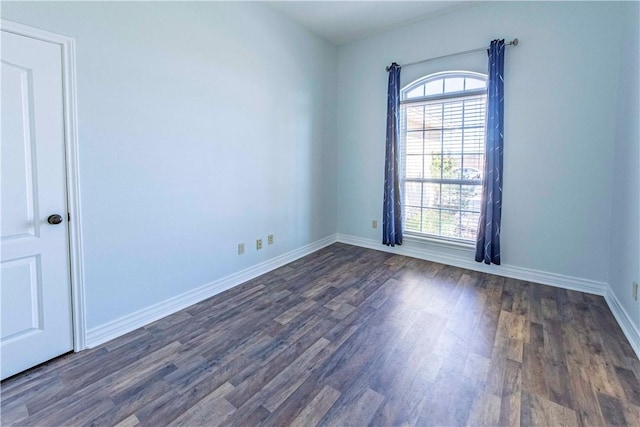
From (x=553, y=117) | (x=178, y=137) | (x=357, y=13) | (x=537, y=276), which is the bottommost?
(x=537, y=276)

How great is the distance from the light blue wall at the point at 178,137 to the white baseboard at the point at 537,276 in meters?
1.51

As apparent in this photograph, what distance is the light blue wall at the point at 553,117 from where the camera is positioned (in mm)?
2898

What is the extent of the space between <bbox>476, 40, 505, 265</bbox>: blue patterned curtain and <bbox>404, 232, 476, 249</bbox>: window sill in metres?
0.25

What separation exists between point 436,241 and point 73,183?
3752 millimetres

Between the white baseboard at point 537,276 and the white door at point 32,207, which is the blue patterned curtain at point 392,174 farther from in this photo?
the white door at point 32,207

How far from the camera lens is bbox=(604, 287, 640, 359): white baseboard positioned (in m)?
2.11

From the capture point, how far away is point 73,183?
2.04 metres

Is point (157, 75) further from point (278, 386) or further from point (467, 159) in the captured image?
point (467, 159)

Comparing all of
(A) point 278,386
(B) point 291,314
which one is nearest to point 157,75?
(B) point 291,314

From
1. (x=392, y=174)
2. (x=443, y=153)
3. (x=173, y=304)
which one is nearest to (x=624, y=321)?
(x=443, y=153)


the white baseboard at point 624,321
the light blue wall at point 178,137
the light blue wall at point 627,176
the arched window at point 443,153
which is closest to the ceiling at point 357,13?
the light blue wall at point 178,137

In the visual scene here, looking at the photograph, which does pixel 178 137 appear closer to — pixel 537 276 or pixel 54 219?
pixel 54 219

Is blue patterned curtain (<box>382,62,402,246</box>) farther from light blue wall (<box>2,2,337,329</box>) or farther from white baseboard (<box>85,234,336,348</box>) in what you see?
white baseboard (<box>85,234,336,348</box>)

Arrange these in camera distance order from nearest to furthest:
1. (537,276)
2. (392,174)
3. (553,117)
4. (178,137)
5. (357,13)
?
(178,137) → (553,117) → (537,276) → (357,13) → (392,174)
